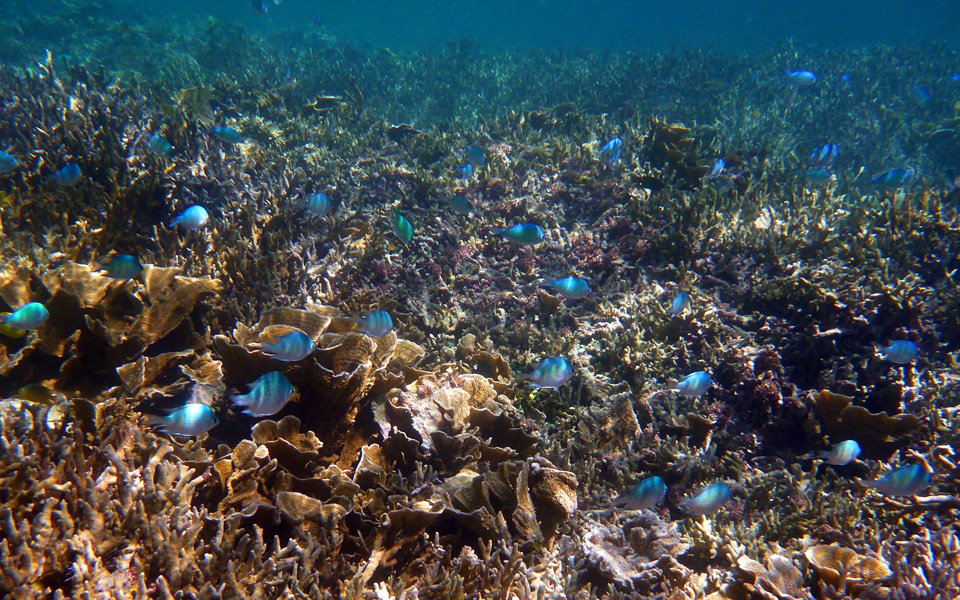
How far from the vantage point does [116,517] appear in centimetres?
210

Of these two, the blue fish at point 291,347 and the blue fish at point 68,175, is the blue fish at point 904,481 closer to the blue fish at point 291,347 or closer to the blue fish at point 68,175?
the blue fish at point 291,347

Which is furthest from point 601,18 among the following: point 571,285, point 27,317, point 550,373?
point 27,317

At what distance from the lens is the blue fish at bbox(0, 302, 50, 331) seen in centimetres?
289

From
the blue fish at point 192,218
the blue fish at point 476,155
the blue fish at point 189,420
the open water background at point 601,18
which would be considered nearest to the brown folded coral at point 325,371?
the blue fish at point 189,420

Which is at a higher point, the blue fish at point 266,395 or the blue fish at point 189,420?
the blue fish at point 266,395

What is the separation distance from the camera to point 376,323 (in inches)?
135

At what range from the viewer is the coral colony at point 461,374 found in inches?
96.2

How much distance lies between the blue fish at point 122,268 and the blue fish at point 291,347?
5.02 ft

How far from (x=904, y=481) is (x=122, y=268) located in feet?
19.3

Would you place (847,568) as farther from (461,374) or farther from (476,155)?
(476,155)

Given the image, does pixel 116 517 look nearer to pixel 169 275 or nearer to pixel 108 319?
pixel 108 319

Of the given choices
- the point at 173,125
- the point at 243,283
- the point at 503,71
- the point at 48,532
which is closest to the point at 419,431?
the point at 48,532

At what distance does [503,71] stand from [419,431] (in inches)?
726

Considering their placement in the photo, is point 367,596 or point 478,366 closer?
point 367,596
